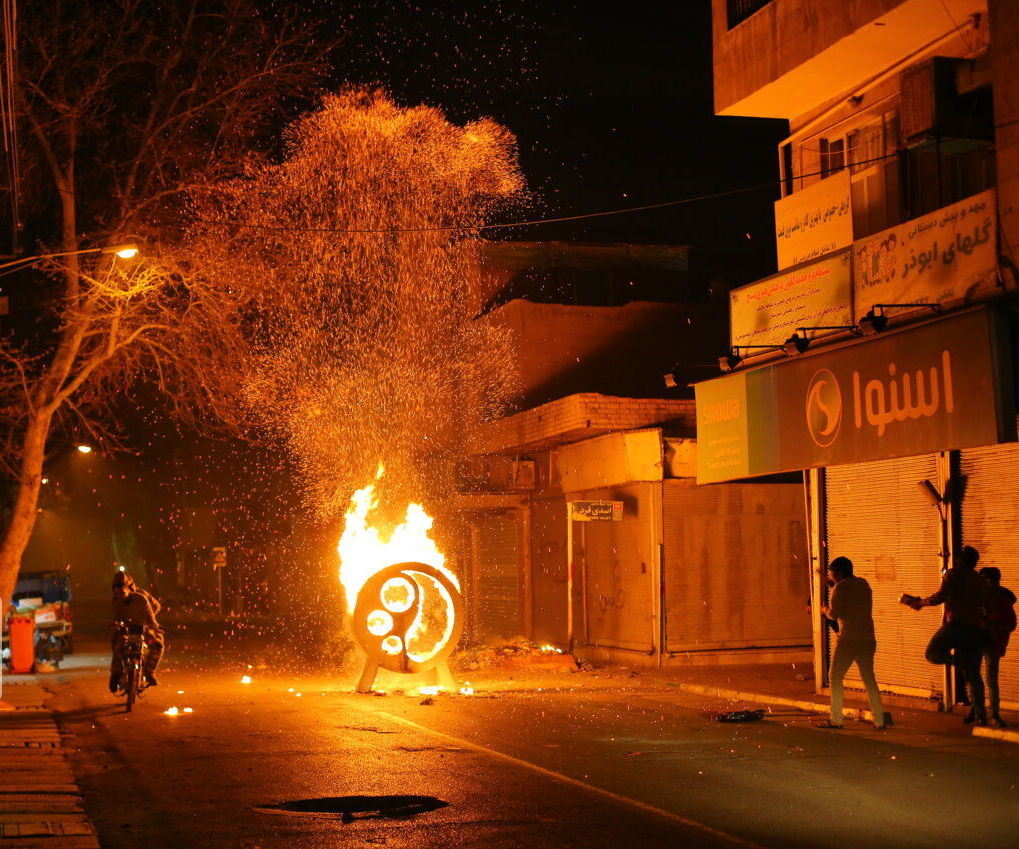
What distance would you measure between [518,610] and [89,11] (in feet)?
48.6

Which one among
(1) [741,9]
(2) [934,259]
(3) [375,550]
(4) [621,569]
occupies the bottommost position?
(4) [621,569]

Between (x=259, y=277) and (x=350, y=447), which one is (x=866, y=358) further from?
(x=350, y=447)

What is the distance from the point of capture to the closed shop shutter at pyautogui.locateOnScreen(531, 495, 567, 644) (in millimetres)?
25031

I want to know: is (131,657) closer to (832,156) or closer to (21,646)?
(21,646)

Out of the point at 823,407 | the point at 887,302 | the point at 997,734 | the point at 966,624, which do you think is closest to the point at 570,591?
the point at 823,407

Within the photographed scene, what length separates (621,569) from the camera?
74.0 feet

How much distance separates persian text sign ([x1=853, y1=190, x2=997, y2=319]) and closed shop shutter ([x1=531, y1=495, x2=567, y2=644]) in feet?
37.2

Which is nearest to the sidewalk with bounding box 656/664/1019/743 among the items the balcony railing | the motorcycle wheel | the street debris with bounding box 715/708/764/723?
the street debris with bounding box 715/708/764/723

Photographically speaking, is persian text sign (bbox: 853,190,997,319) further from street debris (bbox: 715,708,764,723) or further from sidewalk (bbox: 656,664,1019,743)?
street debris (bbox: 715,708,764,723)

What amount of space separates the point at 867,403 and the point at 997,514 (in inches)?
75.6

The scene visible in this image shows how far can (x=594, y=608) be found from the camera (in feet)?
77.1

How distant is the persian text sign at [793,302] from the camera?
50.6ft

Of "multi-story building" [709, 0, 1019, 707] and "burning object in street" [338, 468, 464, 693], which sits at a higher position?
"multi-story building" [709, 0, 1019, 707]

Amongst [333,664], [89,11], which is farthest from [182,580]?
[89,11]
